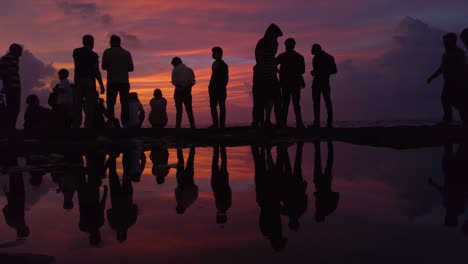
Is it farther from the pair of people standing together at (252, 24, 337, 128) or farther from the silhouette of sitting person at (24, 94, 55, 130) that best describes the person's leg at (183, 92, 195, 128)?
the silhouette of sitting person at (24, 94, 55, 130)

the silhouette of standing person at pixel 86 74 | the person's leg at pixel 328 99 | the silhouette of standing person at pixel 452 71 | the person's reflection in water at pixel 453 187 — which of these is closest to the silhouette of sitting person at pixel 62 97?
the silhouette of standing person at pixel 86 74

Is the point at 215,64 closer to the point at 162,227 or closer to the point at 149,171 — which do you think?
the point at 149,171

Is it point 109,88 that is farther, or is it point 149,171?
point 109,88

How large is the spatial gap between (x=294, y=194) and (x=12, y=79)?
10.5m

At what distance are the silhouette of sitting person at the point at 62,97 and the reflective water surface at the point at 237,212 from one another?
7.54 meters

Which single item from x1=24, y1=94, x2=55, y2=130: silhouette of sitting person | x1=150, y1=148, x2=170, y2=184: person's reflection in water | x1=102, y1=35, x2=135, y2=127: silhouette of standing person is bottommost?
x1=150, y1=148, x2=170, y2=184: person's reflection in water

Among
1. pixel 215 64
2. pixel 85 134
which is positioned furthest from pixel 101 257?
pixel 215 64

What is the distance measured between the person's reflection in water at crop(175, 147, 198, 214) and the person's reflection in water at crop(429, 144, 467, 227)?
2.17 m

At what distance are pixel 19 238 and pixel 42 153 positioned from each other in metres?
7.04

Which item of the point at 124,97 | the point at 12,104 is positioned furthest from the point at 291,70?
the point at 12,104

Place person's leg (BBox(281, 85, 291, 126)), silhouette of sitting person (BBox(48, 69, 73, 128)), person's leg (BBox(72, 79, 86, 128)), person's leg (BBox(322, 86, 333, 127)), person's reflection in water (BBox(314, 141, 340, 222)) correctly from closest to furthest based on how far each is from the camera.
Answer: person's reflection in water (BBox(314, 141, 340, 222)) → person's leg (BBox(72, 79, 86, 128)) → person's leg (BBox(281, 85, 291, 126)) → person's leg (BBox(322, 86, 333, 127)) → silhouette of sitting person (BBox(48, 69, 73, 128))

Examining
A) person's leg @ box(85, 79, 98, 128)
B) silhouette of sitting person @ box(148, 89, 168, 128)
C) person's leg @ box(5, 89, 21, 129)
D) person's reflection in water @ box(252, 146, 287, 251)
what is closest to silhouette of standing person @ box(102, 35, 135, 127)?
person's leg @ box(85, 79, 98, 128)

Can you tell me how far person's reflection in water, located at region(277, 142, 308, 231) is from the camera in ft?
12.7

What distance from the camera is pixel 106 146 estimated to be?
1096cm
